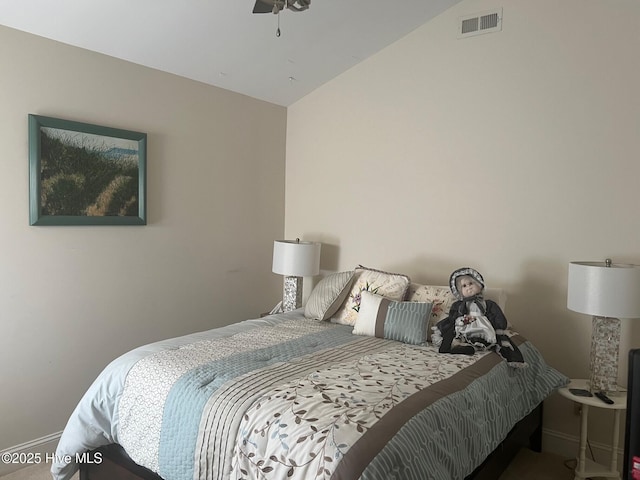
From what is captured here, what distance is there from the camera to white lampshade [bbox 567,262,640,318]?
232 centimetres

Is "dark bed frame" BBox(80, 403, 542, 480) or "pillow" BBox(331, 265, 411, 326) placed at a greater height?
"pillow" BBox(331, 265, 411, 326)

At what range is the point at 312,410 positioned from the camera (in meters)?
1.64

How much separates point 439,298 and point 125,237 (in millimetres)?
2032

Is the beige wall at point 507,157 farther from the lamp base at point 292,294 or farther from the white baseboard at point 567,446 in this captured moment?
the lamp base at point 292,294

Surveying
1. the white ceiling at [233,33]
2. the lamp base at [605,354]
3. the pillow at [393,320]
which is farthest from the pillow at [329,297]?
the white ceiling at [233,33]

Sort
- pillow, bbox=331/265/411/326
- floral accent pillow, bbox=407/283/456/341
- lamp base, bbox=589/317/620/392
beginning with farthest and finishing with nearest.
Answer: pillow, bbox=331/265/411/326
floral accent pillow, bbox=407/283/456/341
lamp base, bbox=589/317/620/392

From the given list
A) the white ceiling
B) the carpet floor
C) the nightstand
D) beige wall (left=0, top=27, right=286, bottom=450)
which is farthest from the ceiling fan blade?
the carpet floor

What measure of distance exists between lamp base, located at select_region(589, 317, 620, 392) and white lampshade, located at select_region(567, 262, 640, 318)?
15cm

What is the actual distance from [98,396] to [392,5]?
2.80m

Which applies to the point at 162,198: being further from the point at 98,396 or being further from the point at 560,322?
the point at 560,322

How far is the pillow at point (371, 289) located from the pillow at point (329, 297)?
0.05m

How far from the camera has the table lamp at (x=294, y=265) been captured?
3.54m

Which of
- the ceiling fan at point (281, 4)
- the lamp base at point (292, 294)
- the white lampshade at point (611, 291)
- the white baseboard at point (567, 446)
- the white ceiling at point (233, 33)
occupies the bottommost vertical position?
the white baseboard at point (567, 446)

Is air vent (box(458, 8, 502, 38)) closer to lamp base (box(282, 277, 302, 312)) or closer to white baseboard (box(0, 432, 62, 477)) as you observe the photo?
lamp base (box(282, 277, 302, 312))
